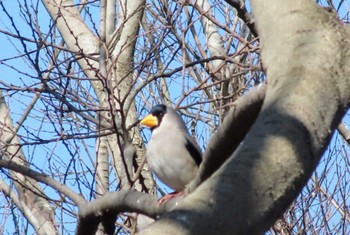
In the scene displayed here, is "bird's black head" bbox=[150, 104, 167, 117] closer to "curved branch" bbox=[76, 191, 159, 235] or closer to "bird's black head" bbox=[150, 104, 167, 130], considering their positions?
"bird's black head" bbox=[150, 104, 167, 130]

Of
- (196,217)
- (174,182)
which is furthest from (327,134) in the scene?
(174,182)

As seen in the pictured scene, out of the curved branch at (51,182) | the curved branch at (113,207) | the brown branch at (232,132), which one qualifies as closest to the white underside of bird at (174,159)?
the curved branch at (51,182)

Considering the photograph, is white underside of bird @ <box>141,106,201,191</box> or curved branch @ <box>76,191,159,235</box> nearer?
curved branch @ <box>76,191,159,235</box>

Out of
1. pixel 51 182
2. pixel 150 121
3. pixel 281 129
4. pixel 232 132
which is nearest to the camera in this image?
pixel 281 129

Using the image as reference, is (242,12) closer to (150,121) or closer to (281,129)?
(150,121)

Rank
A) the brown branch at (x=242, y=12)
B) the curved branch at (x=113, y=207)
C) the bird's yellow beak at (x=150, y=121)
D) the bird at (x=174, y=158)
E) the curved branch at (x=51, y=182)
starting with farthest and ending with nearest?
the bird's yellow beak at (x=150, y=121) < the bird at (x=174, y=158) < the brown branch at (x=242, y=12) < the curved branch at (x=51, y=182) < the curved branch at (x=113, y=207)

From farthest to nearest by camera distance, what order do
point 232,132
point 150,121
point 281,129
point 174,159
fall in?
point 150,121 → point 174,159 → point 232,132 → point 281,129

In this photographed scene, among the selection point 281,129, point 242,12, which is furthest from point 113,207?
point 242,12

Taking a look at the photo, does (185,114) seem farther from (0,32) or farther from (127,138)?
(127,138)

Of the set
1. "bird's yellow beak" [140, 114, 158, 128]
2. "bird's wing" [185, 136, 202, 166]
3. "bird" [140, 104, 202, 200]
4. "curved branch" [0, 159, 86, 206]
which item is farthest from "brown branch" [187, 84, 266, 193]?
"bird's yellow beak" [140, 114, 158, 128]

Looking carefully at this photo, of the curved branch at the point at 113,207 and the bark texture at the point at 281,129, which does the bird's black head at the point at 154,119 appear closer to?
the curved branch at the point at 113,207

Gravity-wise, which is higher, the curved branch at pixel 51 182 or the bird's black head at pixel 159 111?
the bird's black head at pixel 159 111

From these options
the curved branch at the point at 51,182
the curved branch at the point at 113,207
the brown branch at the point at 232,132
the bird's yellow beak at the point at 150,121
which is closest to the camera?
the brown branch at the point at 232,132

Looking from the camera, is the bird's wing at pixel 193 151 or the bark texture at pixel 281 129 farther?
the bird's wing at pixel 193 151
